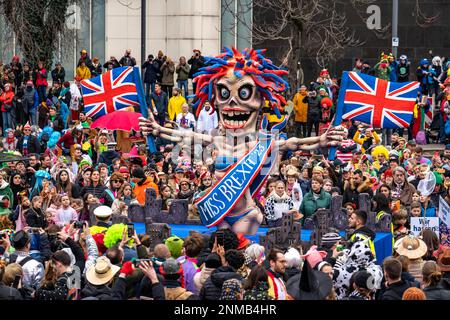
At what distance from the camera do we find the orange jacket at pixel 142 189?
2181 centimetres

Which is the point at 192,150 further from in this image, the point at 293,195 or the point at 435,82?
the point at 435,82

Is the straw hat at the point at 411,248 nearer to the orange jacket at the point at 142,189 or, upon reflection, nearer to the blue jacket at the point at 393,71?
the orange jacket at the point at 142,189

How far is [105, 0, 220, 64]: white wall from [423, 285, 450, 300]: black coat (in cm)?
2419

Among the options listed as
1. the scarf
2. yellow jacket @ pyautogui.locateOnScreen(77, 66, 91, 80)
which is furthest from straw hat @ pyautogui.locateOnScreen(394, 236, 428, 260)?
yellow jacket @ pyautogui.locateOnScreen(77, 66, 91, 80)

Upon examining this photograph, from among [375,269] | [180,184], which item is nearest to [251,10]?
[180,184]

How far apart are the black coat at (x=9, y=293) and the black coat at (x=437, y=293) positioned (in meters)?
3.75

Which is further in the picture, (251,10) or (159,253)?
(251,10)

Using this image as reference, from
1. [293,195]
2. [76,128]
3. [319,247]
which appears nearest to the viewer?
[319,247]

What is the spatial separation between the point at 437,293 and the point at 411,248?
1.94 metres

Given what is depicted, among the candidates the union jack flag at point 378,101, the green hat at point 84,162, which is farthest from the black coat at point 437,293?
the green hat at point 84,162

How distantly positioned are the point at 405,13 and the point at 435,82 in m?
4.64

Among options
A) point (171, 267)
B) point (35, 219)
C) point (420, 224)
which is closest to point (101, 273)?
point (171, 267)

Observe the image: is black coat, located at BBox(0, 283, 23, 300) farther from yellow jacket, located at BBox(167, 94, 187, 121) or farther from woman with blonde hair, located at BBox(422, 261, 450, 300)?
yellow jacket, located at BBox(167, 94, 187, 121)

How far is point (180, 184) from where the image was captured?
2153cm
